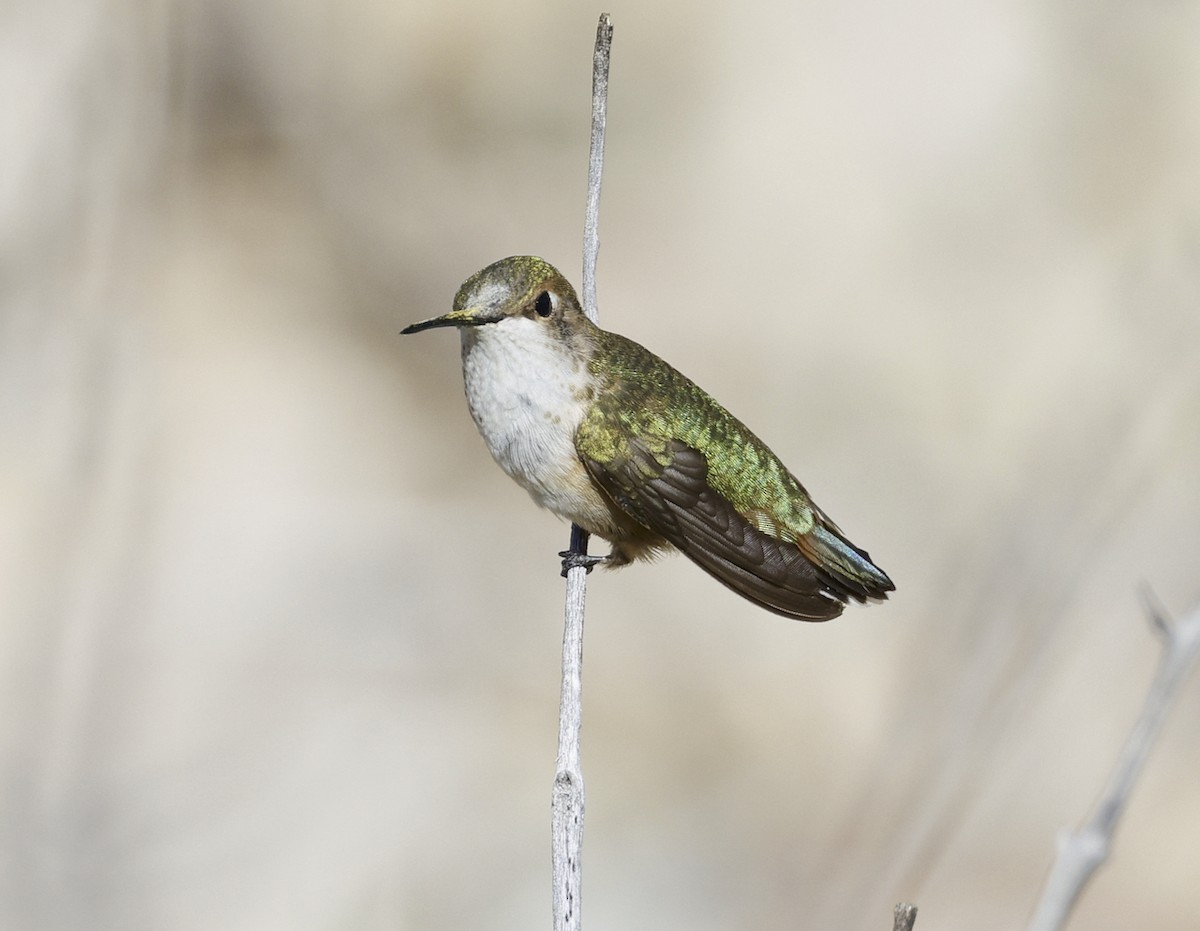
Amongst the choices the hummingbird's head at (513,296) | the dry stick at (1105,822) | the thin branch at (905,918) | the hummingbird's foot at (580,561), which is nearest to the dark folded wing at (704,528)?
the hummingbird's foot at (580,561)

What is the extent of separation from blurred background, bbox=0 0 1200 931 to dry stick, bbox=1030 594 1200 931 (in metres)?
2.94

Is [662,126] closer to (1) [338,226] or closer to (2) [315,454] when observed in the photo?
(1) [338,226]

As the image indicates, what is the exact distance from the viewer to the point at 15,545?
7348mm

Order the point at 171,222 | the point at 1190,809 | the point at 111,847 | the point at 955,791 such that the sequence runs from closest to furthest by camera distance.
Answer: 1. the point at 955,791
2. the point at 111,847
3. the point at 1190,809
4. the point at 171,222

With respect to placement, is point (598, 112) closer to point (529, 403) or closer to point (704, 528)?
point (529, 403)

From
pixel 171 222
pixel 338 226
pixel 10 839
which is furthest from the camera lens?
pixel 338 226

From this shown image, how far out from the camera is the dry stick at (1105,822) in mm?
1606

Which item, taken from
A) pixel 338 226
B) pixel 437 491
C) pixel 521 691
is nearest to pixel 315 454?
pixel 437 491

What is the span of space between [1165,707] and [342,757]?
6240 millimetres

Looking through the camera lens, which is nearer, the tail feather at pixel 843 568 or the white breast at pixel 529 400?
the white breast at pixel 529 400

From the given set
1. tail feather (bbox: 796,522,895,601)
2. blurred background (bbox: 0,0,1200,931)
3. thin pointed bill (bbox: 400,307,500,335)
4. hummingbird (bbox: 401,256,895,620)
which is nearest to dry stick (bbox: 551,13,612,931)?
hummingbird (bbox: 401,256,895,620)

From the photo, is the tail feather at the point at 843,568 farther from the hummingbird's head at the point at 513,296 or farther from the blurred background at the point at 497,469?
the hummingbird's head at the point at 513,296

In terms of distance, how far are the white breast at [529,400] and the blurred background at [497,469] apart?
1.68 m

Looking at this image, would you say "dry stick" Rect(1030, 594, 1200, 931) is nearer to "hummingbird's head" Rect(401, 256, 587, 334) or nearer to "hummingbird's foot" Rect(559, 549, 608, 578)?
"hummingbird's head" Rect(401, 256, 587, 334)
